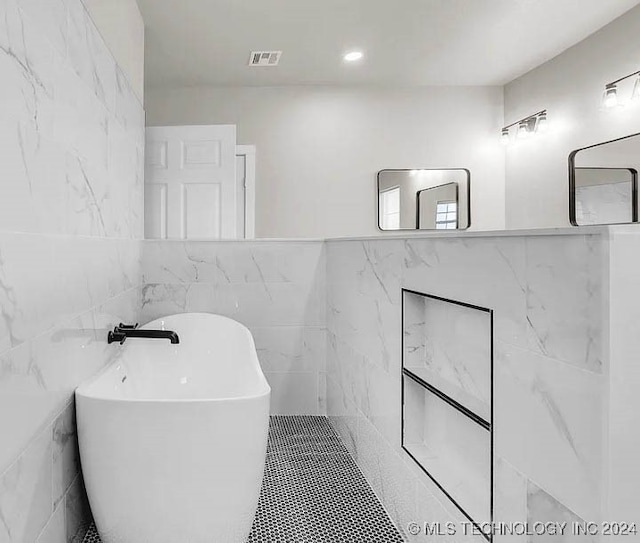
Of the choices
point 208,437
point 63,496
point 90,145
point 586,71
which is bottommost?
point 63,496

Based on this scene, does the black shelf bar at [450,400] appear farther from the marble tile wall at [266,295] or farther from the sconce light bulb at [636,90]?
the sconce light bulb at [636,90]

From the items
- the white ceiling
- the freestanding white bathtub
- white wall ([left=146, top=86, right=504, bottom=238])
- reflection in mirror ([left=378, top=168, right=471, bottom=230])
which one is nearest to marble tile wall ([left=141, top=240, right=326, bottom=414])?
the freestanding white bathtub

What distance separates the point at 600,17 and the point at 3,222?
3884mm

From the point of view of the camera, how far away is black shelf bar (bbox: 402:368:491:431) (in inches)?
50.2

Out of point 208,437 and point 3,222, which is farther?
point 208,437

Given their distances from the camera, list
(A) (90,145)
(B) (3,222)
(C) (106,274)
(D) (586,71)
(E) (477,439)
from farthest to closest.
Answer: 1. (D) (586,71)
2. (C) (106,274)
3. (A) (90,145)
4. (E) (477,439)
5. (B) (3,222)

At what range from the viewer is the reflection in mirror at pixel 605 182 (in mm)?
3338

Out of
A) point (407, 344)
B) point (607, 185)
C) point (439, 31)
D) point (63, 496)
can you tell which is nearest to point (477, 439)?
point (407, 344)

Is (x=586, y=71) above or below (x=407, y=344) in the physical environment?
above

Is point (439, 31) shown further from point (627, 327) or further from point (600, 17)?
point (627, 327)

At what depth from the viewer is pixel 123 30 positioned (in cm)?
268

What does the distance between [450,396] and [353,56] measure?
3.36 m

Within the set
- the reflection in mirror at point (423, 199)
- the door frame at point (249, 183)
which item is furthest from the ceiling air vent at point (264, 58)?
the reflection in mirror at point (423, 199)

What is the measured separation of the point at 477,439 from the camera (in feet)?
4.50
